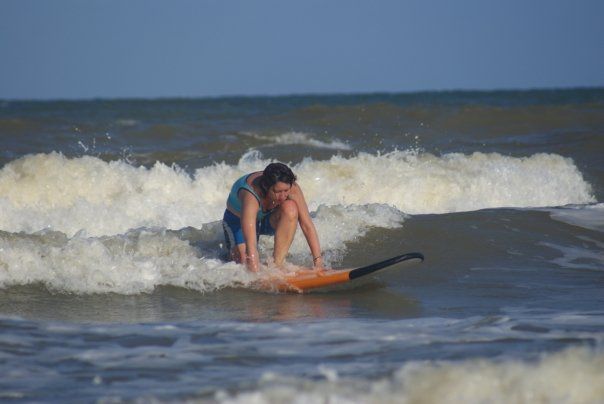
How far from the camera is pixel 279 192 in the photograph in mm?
7379

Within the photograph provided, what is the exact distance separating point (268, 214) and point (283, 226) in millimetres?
187

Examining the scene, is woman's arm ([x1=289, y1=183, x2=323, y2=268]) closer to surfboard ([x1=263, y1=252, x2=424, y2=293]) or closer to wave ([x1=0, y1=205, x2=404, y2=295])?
surfboard ([x1=263, y1=252, x2=424, y2=293])

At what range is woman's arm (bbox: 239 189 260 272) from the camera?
7467 millimetres

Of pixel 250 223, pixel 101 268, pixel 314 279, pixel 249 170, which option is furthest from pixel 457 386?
pixel 249 170

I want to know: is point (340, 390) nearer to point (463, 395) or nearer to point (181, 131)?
point (463, 395)

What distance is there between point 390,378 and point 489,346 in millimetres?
928

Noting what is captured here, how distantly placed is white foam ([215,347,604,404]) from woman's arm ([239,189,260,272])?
2633 mm

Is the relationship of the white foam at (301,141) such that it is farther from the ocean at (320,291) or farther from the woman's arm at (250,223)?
the woman's arm at (250,223)

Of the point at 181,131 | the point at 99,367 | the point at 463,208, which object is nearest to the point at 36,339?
the point at 99,367

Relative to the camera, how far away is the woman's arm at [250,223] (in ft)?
24.5

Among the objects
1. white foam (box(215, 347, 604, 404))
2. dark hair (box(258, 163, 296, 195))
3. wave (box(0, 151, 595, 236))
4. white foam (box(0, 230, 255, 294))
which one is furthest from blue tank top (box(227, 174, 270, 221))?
wave (box(0, 151, 595, 236))

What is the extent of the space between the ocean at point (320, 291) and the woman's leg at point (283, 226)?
340mm

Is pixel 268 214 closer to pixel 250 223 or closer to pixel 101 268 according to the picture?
pixel 250 223

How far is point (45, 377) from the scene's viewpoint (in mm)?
5141
